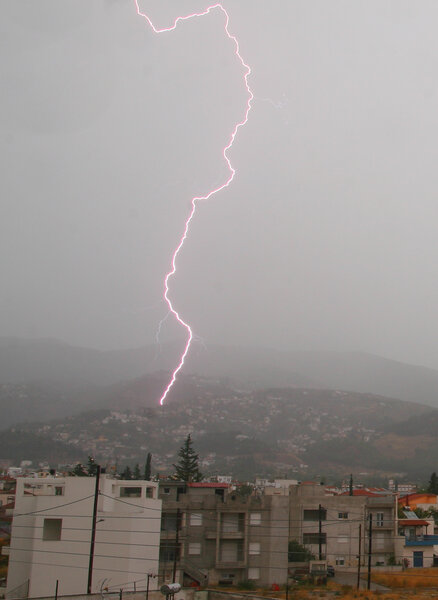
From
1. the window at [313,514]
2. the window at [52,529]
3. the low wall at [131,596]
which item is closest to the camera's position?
the low wall at [131,596]

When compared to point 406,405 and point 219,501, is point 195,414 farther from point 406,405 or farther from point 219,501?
point 219,501

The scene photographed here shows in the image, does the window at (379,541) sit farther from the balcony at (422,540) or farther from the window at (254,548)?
the window at (254,548)

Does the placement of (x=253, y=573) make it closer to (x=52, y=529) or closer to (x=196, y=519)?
(x=196, y=519)

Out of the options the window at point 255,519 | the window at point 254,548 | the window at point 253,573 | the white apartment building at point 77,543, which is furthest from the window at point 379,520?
the white apartment building at point 77,543

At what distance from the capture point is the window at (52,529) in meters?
24.8

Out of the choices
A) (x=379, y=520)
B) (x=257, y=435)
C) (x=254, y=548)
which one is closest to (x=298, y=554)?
(x=254, y=548)

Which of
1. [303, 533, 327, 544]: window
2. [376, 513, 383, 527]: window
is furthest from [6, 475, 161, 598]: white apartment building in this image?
[376, 513, 383, 527]: window

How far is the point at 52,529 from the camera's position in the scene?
2500 centimetres

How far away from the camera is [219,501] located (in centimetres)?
3134

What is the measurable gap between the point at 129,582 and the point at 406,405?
17777cm

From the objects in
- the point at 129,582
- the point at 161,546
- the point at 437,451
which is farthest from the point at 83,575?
the point at 437,451

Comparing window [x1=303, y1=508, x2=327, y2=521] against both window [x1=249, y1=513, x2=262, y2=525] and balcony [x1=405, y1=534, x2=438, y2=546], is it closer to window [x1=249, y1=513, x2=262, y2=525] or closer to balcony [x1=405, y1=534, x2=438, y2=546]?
window [x1=249, y1=513, x2=262, y2=525]

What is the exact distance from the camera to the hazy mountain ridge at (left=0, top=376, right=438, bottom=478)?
13412 centimetres

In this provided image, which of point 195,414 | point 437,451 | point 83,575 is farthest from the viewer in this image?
point 195,414
